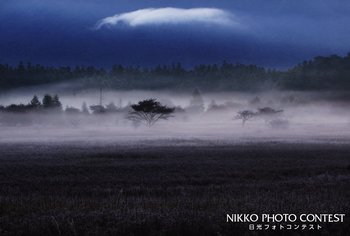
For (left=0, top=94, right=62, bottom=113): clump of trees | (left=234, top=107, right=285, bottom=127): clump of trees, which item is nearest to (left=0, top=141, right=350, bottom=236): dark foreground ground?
(left=234, top=107, right=285, bottom=127): clump of trees

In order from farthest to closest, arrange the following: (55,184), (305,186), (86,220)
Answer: (55,184)
(305,186)
(86,220)

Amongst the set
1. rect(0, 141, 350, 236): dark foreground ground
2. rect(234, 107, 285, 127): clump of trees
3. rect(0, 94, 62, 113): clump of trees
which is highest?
rect(0, 94, 62, 113): clump of trees

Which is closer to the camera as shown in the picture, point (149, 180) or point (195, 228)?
point (195, 228)

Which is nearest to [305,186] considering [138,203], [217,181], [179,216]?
[217,181]

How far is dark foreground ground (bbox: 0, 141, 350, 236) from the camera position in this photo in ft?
37.1

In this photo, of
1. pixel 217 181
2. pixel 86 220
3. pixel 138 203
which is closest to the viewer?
pixel 86 220

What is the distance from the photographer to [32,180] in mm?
23000

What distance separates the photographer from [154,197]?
676 inches

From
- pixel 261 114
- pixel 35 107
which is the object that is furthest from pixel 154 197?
pixel 35 107

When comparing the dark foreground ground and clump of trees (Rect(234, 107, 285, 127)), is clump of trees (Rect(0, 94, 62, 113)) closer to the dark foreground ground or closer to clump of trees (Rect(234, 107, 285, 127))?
clump of trees (Rect(234, 107, 285, 127))

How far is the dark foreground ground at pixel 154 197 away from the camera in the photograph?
1132cm

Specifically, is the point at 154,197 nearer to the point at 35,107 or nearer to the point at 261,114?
the point at 261,114

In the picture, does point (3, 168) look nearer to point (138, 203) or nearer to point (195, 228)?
point (138, 203)

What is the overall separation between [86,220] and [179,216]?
202 centimetres
